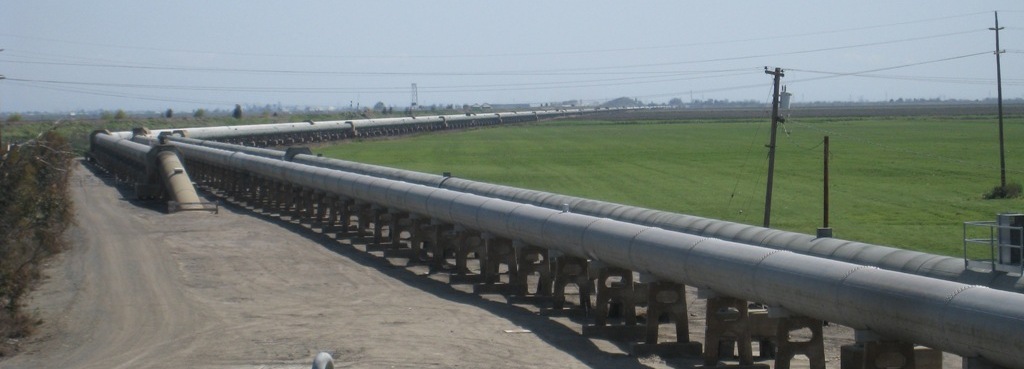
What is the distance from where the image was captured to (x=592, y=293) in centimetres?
1883

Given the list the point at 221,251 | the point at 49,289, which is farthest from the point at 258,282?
the point at 221,251

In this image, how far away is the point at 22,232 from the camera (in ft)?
70.2

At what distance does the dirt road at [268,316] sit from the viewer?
46.3 ft

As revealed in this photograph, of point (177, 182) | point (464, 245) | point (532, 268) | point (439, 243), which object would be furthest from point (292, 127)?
point (532, 268)

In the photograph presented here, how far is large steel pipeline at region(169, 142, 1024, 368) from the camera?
9.37 m

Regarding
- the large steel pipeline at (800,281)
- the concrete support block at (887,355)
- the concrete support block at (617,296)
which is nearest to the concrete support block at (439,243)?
the large steel pipeline at (800,281)

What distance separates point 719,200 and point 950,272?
1102 inches

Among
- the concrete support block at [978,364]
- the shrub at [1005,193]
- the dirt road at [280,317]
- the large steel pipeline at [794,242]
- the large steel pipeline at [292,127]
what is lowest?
the shrub at [1005,193]

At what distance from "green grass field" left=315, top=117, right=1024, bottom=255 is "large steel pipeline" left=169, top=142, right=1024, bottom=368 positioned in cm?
1220

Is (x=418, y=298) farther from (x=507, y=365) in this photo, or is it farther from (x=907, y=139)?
(x=907, y=139)

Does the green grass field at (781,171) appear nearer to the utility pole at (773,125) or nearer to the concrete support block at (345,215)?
the utility pole at (773,125)

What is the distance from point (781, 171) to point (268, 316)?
39.5m

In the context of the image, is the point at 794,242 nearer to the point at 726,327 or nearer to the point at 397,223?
the point at 726,327

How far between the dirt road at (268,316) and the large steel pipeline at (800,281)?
4.07 feet
